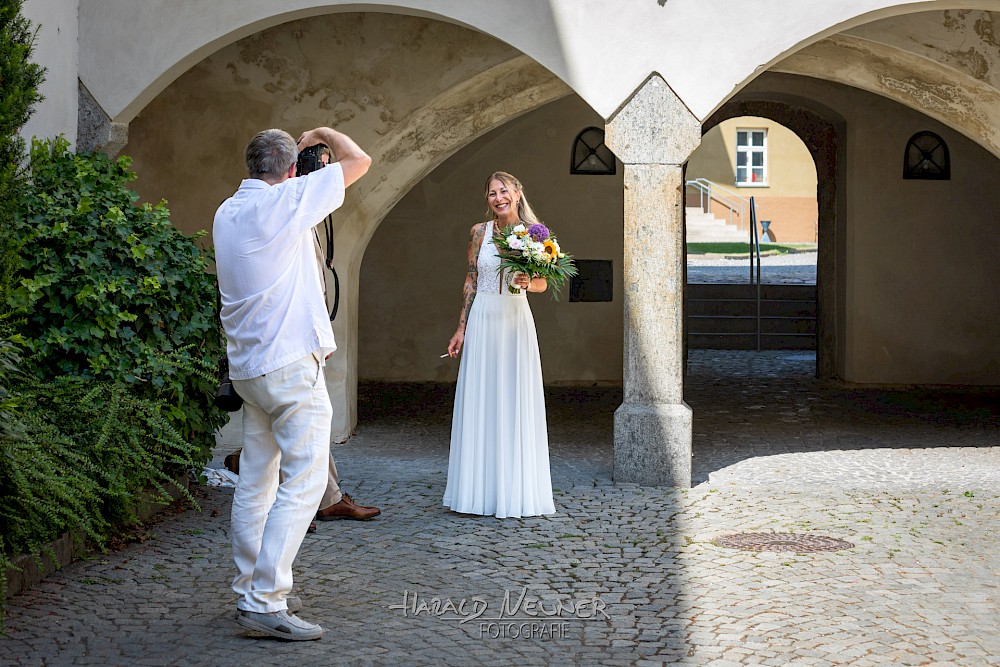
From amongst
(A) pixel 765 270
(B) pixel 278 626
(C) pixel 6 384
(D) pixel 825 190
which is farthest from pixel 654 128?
(A) pixel 765 270

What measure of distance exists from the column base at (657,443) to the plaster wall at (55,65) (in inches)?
160

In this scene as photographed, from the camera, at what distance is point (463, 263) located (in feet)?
42.9

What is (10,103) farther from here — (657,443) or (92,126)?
(657,443)

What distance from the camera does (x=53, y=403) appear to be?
5637 millimetres

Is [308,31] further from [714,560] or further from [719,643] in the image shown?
[719,643]

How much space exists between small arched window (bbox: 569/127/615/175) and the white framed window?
1923cm

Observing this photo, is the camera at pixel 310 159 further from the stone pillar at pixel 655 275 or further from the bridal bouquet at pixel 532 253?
the stone pillar at pixel 655 275

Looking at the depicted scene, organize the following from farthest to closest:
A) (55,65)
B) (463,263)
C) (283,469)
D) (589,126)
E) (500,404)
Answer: (463,263) → (589,126) → (55,65) → (500,404) → (283,469)

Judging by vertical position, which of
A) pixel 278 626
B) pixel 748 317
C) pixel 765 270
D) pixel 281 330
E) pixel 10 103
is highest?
pixel 10 103

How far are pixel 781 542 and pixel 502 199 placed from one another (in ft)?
7.96

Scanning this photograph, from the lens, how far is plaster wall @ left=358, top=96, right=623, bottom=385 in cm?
1302

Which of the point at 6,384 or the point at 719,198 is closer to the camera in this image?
the point at 6,384

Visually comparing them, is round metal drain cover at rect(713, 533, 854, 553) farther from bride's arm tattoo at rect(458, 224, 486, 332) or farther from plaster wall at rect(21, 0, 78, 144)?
plaster wall at rect(21, 0, 78, 144)

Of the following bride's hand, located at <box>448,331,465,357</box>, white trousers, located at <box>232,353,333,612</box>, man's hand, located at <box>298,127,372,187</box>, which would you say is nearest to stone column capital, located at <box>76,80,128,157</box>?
bride's hand, located at <box>448,331,465,357</box>
